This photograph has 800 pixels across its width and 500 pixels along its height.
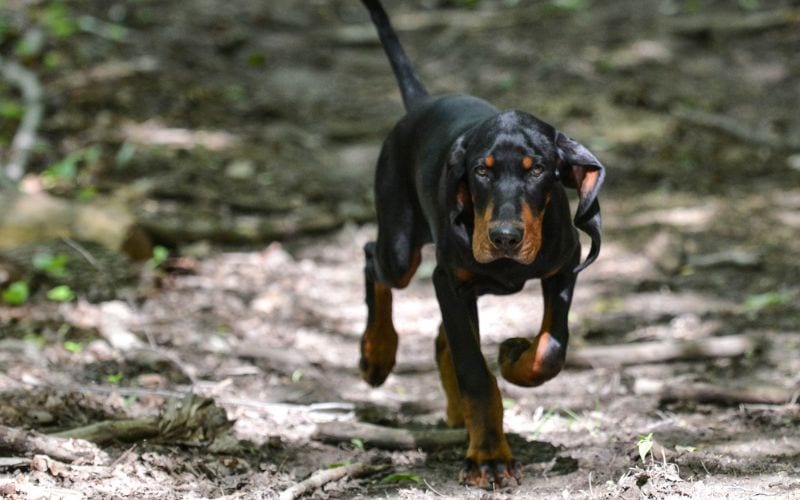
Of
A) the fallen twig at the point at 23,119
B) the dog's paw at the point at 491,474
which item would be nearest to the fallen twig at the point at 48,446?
the dog's paw at the point at 491,474

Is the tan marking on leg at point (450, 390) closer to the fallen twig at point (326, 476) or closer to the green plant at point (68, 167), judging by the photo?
the fallen twig at point (326, 476)

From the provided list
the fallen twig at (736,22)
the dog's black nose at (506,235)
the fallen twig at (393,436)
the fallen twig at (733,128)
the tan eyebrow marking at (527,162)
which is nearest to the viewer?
the dog's black nose at (506,235)

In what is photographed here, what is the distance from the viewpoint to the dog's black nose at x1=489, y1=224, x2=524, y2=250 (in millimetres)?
3371

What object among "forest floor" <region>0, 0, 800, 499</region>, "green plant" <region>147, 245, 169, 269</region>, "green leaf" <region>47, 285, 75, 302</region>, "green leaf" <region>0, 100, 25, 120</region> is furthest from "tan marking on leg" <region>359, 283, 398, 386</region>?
"green leaf" <region>0, 100, 25, 120</region>

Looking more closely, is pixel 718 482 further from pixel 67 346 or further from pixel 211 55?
pixel 211 55

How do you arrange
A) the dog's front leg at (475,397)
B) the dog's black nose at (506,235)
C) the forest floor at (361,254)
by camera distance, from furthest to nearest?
the forest floor at (361,254), the dog's front leg at (475,397), the dog's black nose at (506,235)

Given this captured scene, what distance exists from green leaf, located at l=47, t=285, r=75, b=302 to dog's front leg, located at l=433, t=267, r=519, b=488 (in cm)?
291

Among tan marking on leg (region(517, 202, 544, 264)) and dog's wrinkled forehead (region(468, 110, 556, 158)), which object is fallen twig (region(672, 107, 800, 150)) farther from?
tan marking on leg (region(517, 202, 544, 264))

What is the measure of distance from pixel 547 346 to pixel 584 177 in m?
0.60

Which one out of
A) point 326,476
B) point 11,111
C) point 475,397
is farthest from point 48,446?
point 11,111

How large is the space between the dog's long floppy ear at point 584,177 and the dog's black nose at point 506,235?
32 cm

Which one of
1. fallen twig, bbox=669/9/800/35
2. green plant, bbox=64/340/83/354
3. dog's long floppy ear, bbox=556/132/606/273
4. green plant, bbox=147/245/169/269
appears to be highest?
dog's long floppy ear, bbox=556/132/606/273

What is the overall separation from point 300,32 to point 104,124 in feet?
12.5

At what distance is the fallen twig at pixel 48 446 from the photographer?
143 inches
